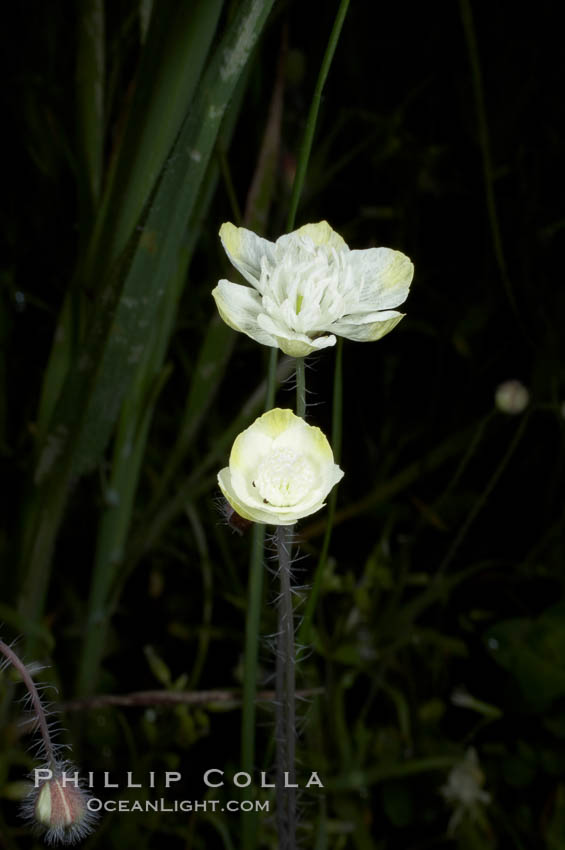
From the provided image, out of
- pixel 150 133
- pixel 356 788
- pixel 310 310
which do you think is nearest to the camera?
pixel 310 310

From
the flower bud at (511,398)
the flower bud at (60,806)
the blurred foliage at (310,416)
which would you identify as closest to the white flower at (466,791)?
the blurred foliage at (310,416)

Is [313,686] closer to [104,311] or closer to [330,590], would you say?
[330,590]

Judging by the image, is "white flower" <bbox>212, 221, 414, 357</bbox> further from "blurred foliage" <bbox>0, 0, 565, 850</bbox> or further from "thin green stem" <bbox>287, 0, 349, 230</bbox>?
"blurred foliage" <bbox>0, 0, 565, 850</bbox>

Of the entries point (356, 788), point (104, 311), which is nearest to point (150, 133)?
point (104, 311)

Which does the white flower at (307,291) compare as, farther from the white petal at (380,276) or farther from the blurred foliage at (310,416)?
the blurred foliage at (310,416)

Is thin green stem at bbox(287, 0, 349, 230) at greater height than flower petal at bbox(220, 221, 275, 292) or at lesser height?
greater

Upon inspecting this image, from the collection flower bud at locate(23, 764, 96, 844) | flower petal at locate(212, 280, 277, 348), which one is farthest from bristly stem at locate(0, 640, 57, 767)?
flower petal at locate(212, 280, 277, 348)

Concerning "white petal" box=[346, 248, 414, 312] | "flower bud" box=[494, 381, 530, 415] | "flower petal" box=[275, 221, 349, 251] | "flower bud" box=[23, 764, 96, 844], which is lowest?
"flower bud" box=[23, 764, 96, 844]
